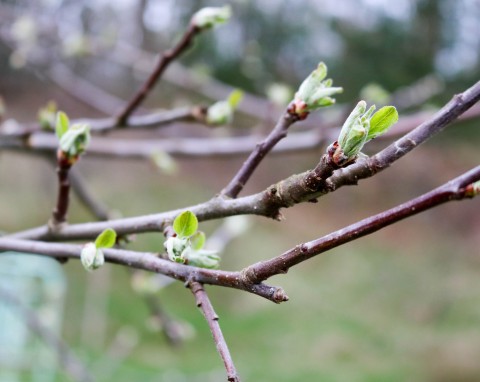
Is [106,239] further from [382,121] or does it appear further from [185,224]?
[382,121]

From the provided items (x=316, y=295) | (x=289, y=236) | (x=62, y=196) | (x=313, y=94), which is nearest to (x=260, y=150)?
(x=313, y=94)

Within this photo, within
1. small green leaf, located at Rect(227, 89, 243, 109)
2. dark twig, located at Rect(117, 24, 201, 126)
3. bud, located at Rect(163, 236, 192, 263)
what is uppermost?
dark twig, located at Rect(117, 24, 201, 126)

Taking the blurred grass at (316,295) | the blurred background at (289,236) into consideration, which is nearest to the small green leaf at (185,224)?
the blurred grass at (316,295)

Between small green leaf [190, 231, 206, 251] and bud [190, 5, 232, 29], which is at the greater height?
bud [190, 5, 232, 29]

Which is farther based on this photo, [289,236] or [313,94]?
[289,236]

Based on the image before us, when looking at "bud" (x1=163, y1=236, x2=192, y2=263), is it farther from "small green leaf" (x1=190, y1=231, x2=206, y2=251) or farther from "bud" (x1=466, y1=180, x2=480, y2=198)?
"bud" (x1=466, y1=180, x2=480, y2=198)

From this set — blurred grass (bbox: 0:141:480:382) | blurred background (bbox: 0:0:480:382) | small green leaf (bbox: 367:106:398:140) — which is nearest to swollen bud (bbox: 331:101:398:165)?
small green leaf (bbox: 367:106:398:140)
